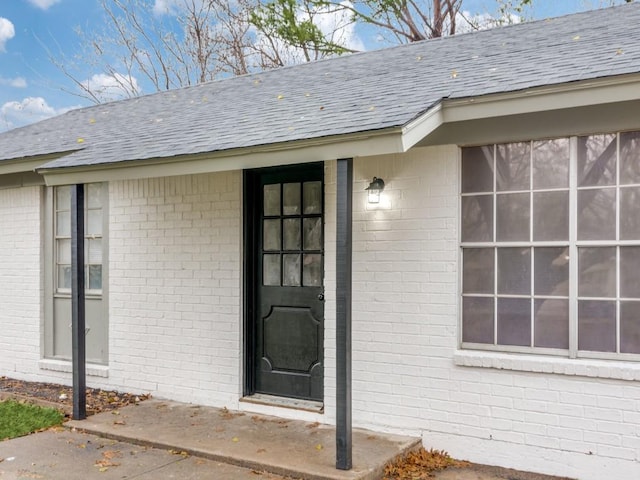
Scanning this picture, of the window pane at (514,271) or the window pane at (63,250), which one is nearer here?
the window pane at (514,271)

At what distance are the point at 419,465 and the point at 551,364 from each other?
47.3 inches

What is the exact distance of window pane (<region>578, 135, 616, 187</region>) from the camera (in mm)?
4164

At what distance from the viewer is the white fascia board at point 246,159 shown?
12.8 feet

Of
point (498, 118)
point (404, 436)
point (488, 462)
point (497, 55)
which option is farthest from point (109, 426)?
point (497, 55)

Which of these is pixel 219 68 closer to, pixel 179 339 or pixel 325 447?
pixel 179 339

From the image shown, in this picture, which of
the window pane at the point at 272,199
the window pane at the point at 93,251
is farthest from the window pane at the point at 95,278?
the window pane at the point at 272,199

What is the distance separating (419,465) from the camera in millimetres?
4398

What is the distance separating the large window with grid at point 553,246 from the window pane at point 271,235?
6.02 ft

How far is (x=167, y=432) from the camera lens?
5000 mm

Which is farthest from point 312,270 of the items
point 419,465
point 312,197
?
point 419,465

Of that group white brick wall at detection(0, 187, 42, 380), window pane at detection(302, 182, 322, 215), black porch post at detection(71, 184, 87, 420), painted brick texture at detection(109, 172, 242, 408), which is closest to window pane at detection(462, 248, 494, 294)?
window pane at detection(302, 182, 322, 215)

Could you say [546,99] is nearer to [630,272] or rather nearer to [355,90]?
[630,272]

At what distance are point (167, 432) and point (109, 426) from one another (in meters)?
0.57

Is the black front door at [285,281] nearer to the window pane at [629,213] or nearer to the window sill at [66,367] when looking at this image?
the window sill at [66,367]
